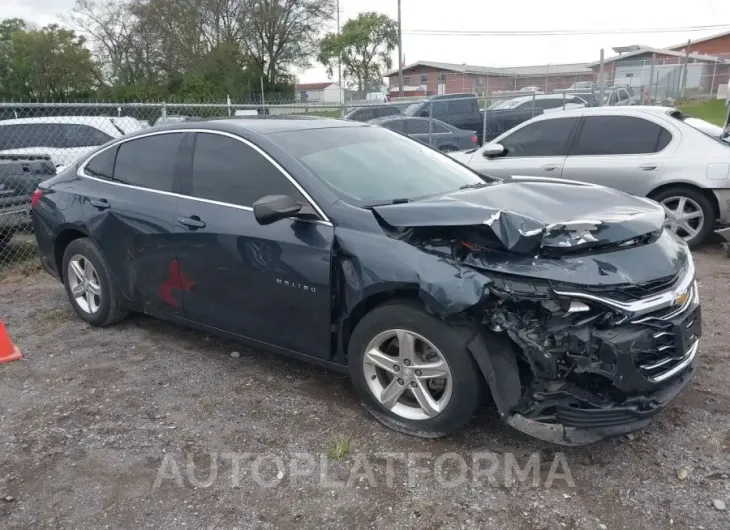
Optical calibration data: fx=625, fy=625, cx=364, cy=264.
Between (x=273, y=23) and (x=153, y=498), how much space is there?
44.9 meters

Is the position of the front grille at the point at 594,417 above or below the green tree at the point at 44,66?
below

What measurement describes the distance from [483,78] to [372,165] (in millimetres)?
36668

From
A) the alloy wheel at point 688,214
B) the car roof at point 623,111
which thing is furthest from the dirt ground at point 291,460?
the car roof at point 623,111

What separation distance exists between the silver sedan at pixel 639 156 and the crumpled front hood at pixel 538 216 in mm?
A: 3607

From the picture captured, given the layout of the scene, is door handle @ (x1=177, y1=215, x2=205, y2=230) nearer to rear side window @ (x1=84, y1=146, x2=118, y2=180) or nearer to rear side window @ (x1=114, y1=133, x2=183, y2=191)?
rear side window @ (x1=114, y1=133, x2=183, y2=191)

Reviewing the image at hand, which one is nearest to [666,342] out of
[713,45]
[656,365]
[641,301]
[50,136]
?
[656,365]

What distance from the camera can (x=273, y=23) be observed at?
43.7 m

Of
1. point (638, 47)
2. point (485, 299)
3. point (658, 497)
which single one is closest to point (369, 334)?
point (485, 299)

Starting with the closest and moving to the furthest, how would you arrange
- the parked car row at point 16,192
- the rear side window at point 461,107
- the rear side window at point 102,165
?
the rear side window at point 102,165 → the parked car row at point 16,192 → the rear side window at point 461,107

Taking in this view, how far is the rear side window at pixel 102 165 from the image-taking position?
474cm

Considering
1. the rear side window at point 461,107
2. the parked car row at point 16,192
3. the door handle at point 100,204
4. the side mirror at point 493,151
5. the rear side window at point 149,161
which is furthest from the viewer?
the rear side window at point 461,107

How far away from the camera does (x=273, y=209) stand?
329cm

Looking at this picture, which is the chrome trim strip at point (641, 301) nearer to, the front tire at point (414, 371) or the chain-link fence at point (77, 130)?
the front tire at point (414, 371)

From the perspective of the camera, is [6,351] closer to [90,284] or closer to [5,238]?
[90,284]
